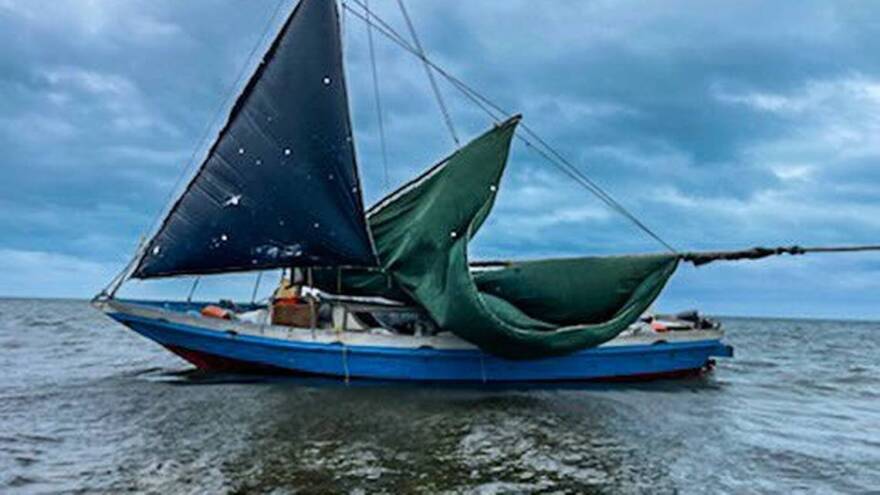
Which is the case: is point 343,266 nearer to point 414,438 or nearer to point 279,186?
point 279,186

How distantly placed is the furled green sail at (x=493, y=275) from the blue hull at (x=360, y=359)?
76 cm

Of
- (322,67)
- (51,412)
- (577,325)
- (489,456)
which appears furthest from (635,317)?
(51,412)

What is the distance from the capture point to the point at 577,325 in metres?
17.6

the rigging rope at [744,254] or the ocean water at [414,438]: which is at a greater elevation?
the rigging rope at [744,254]

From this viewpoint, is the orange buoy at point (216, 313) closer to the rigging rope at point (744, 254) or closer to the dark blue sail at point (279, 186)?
the dark blue sail at point (279, 186)

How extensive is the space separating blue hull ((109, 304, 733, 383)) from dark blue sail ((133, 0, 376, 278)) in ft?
5.78

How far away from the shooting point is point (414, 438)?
1112 centimetres

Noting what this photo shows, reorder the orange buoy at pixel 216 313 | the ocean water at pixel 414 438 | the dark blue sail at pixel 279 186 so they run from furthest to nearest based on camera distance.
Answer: the dark blue sail at pixel 279 186
the orange buoy at pixel 216 313
the ocean water at pixel 414 438

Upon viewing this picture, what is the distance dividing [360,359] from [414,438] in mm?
5653

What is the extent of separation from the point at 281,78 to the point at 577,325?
31.1ft

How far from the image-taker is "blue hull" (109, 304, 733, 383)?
1655 cm

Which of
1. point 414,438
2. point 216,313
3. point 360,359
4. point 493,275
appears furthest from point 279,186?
point 414,438

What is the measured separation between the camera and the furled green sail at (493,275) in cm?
1658

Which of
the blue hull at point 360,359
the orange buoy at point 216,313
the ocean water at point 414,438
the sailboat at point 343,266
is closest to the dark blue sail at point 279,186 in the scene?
the sailboat at point 343,266
